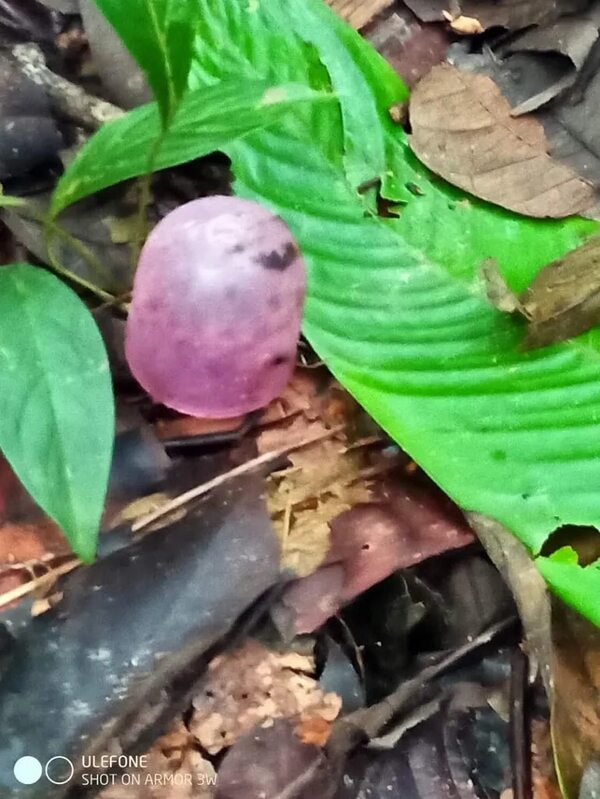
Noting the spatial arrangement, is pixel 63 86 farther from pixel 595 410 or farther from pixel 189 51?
pixel 595 410

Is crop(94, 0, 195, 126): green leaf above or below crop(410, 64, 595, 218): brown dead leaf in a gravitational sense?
above

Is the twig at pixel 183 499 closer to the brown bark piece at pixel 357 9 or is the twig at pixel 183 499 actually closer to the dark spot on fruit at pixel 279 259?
the dark spot on fruit at pixel 279 259

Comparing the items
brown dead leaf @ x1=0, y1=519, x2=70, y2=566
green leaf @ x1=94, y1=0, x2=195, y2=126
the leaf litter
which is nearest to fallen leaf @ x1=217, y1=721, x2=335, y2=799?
→ the leaf litter

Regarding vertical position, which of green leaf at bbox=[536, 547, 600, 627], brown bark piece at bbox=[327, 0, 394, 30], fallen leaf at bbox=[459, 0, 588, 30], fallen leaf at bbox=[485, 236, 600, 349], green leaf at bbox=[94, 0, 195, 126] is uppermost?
green leaf at bbox=[94, 0, 195, 126]

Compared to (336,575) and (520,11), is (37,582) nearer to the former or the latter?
(336,575)

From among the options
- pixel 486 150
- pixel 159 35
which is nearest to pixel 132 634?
pixel 159 35

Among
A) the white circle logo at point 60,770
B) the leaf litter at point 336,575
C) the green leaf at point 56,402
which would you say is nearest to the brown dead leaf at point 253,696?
the leaf litter at point 336,575

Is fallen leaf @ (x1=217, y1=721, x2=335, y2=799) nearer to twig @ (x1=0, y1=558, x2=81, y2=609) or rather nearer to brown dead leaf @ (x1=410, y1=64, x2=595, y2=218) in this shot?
twig @ (x1=0, y1=558, x2=81, y2=609)
